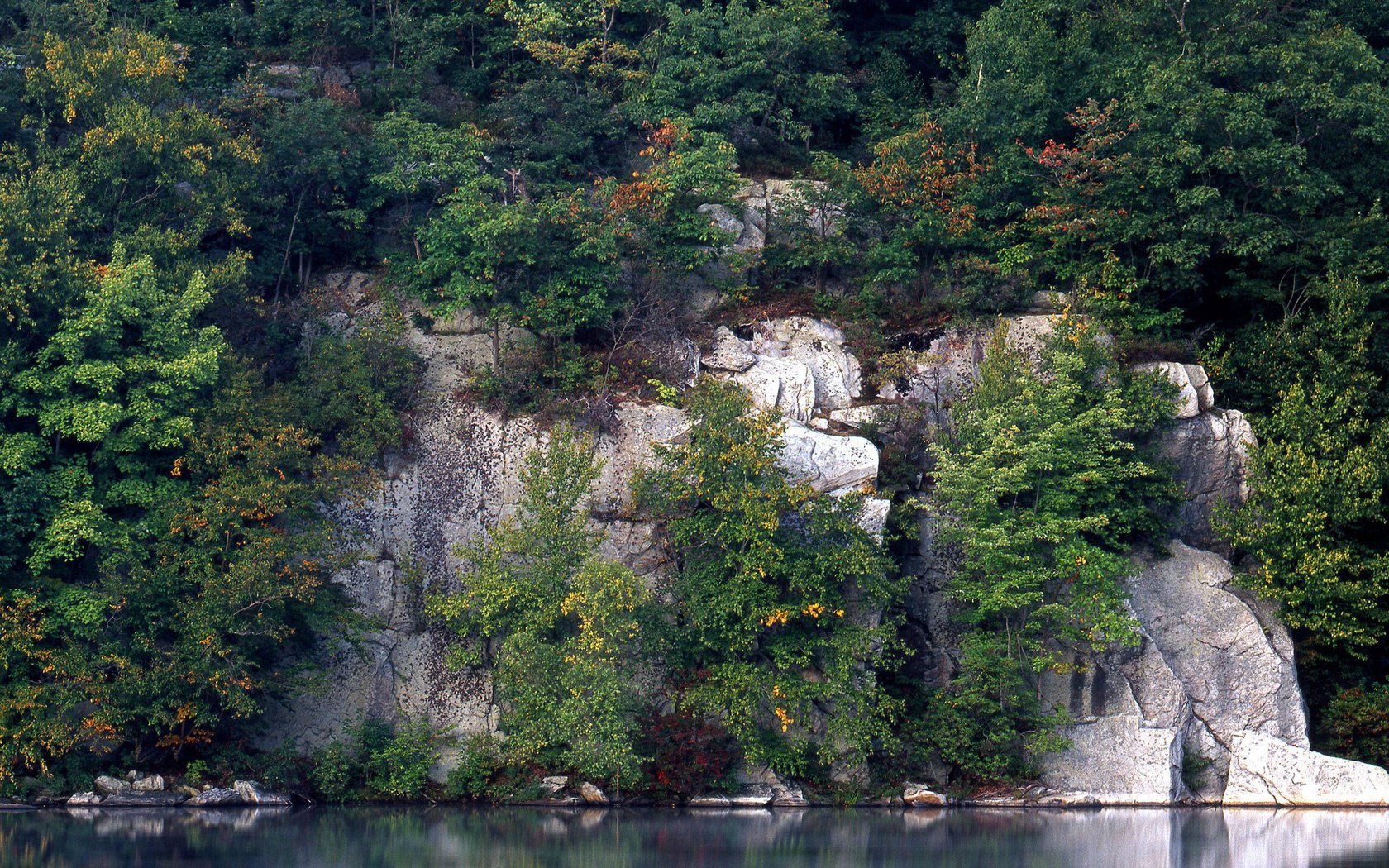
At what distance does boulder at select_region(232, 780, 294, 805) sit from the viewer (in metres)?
28.0

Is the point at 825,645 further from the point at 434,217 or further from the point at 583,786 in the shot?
the point at 434,217

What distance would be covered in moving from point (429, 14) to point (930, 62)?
1397cm

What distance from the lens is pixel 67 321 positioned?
27875 millimetres

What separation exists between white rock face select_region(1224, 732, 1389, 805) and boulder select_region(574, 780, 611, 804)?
12.4m

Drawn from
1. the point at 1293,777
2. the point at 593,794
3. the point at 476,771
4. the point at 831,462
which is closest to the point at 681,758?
the point at 593,794

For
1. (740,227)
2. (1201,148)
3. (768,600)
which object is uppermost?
(1201,148)

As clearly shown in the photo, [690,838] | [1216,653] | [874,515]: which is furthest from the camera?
[1216,653]

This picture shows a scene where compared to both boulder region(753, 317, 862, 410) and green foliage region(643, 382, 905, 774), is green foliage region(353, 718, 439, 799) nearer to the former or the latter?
green foliage region(643, 382, 905, 774)

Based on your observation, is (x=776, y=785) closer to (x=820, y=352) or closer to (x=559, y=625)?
(x=559, y=625)

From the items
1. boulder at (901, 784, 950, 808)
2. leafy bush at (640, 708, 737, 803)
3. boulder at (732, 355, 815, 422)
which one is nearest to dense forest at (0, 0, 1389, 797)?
leafy bush at (640, 708, 737, 803)

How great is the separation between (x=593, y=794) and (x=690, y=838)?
5.30 m

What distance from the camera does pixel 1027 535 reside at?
2912 cm

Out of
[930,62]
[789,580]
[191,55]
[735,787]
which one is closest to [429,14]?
[191,55]

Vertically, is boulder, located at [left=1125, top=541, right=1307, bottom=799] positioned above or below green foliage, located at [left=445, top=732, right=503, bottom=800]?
above
